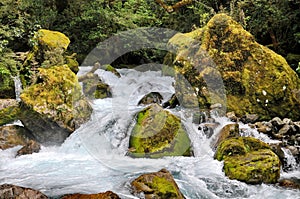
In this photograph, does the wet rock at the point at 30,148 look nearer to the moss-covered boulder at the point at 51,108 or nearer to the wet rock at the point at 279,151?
the moss-covered boulder at the point at 51,108

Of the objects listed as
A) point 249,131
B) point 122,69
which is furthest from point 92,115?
point 122,69

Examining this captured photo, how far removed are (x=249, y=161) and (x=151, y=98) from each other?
559cm

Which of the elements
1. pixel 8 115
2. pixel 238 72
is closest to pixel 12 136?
pixel 8 115

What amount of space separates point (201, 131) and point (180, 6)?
27.2ft

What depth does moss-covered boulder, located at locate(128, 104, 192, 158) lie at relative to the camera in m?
6.88

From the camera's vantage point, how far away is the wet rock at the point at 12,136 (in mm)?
7473

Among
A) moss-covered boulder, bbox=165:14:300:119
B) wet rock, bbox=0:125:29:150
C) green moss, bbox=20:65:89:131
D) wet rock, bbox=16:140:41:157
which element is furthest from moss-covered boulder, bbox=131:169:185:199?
moss-covered boulder, bbox=165:14:300:119

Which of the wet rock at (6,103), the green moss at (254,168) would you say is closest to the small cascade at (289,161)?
the green moss at (254,168)

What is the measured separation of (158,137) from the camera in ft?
22.9

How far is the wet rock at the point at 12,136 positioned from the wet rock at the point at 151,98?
4073 mm

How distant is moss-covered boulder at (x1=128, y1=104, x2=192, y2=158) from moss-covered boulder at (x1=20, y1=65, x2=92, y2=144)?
6.08ft

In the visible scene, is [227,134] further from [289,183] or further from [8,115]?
[8,115]

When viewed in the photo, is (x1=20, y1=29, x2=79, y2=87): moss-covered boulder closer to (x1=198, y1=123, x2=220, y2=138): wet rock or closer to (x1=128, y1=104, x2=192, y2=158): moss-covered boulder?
(x1=128, y1=104, x2=192, y2=158): moss-covered boulder

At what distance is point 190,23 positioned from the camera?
1516cm
